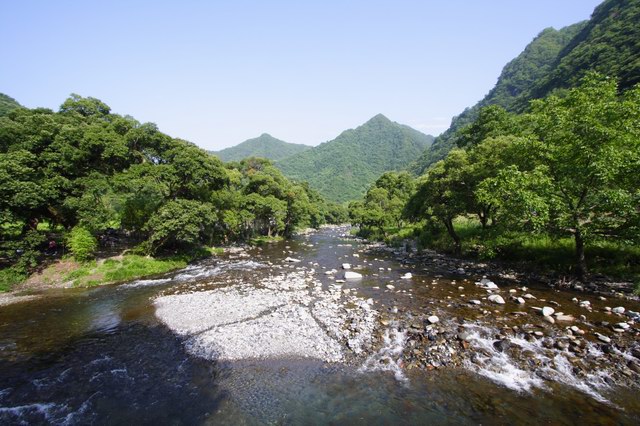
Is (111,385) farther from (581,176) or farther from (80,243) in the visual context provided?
(581,176)

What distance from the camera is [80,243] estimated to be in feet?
83.7

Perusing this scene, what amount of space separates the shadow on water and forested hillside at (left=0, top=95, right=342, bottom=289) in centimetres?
1524

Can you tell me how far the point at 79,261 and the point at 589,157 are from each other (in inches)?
1557

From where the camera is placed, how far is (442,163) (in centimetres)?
3197

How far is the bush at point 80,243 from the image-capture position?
83.6 ft

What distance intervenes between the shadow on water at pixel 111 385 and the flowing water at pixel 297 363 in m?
0.05

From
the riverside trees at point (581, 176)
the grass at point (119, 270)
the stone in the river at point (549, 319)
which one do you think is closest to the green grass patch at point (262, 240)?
the grass at point (119, 270)

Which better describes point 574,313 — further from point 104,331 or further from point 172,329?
point 104,331

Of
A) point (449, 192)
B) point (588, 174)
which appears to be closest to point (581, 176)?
point (588, 174)

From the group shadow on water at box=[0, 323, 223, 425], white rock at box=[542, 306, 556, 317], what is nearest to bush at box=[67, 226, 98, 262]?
shadow on water at box=[0, 323, 223, 425]

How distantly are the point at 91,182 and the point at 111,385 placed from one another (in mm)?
21770

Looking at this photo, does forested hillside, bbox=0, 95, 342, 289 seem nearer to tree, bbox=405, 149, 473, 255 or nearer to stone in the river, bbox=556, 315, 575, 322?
tree, bbox=405, 149, 473, 255

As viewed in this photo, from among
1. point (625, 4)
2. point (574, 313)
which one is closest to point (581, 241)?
point (574, 313)

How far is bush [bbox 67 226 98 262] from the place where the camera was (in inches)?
1003
